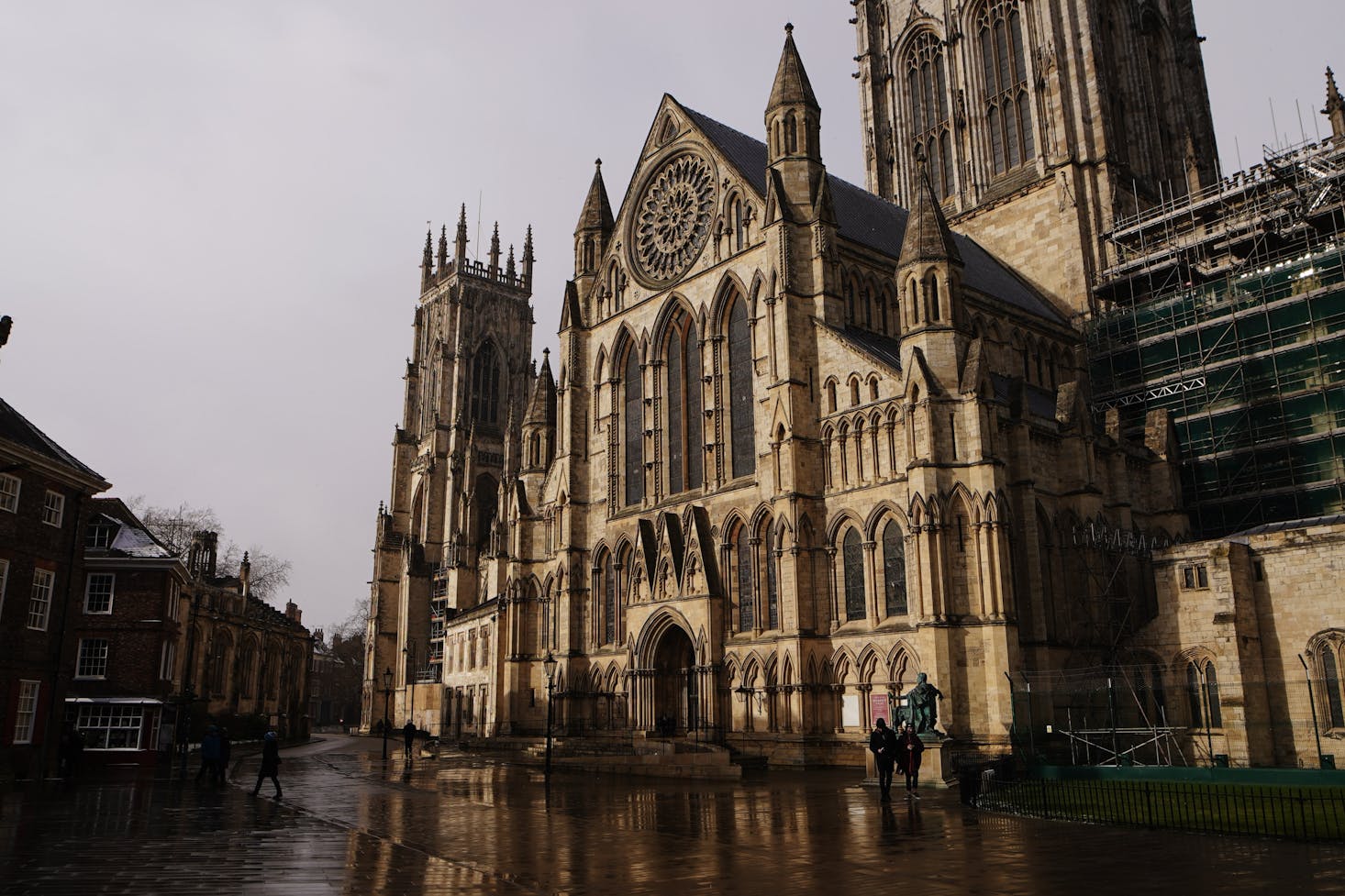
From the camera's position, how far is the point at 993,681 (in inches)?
1156

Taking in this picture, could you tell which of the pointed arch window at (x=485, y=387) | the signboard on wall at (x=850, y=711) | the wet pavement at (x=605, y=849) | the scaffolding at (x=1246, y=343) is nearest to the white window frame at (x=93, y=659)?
the wet pavement at (x=605, y=849)

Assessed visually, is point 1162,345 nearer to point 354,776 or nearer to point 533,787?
point 533,787

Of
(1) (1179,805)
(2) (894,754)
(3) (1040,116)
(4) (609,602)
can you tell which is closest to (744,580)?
(4) (609,602)

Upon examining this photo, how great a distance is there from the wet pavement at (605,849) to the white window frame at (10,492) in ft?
28.2

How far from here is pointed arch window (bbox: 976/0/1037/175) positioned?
56250mm

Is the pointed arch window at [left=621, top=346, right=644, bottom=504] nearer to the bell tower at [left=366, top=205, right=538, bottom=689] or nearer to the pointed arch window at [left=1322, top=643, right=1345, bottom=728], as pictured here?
the pointed arch window at [left=1322, top=643, right=1345, bottom=728]

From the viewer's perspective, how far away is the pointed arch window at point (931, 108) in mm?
60250

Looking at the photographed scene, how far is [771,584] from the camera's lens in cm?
3562

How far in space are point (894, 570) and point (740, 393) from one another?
376 inches

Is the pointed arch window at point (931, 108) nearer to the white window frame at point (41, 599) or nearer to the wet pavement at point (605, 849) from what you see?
the wet pavement at point (605, 849)

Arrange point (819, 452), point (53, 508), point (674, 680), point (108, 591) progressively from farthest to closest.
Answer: point (674, 680) < point (108, 591) < point (819, 452) < point (53, 508)

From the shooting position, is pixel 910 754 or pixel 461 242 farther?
pixel 461 242

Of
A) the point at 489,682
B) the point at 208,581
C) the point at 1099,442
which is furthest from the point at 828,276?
the point at 208,581

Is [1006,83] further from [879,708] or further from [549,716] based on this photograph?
[549,716]
